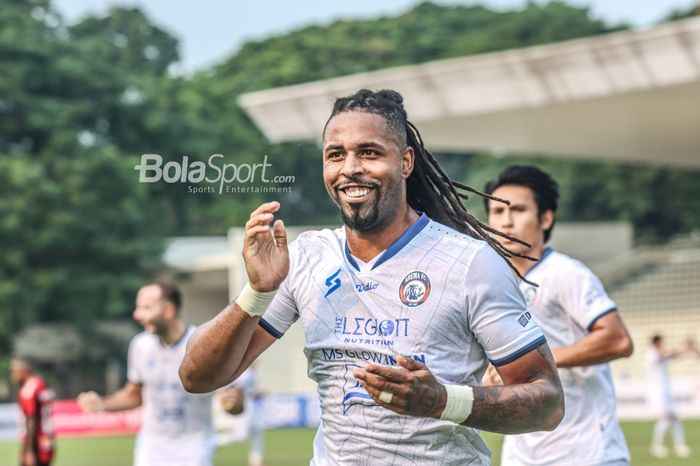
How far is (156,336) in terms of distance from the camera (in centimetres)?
988

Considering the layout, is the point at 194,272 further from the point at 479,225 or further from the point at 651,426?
the point at 479,225

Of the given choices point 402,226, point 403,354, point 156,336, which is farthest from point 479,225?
point 156,336

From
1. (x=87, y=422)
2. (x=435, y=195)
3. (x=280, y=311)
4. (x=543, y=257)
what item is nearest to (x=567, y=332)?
(x=543, y=257)

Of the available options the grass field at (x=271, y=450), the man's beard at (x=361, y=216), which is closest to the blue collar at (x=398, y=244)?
the man's beard at (x=361, y=216)

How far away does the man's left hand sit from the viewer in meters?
3.54

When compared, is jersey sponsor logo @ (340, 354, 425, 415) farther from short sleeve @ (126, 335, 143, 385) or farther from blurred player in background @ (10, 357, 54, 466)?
blurred player in background @ (10, 357, 54, 466)

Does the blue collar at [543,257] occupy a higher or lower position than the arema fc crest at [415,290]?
higher

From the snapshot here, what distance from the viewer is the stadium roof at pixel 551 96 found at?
85.7 ft

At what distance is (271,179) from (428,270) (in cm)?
69

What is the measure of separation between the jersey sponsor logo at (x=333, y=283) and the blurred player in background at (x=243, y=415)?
2.59 m

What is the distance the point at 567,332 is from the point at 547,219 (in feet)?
2.05

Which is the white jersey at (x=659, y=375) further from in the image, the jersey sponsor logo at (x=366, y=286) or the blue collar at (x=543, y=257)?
the jersey sponsor logo at (x=366, y=286)

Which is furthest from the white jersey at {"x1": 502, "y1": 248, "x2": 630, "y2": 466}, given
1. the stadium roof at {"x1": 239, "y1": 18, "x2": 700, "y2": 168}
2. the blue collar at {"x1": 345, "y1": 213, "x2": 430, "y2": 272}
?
the stadium roof at {"x1": 239, "y1": 18, "x2": 700, "y2": 168}
